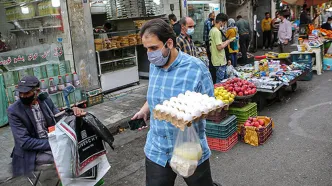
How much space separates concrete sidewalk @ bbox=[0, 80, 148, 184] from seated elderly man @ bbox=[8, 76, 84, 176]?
135 centimetres

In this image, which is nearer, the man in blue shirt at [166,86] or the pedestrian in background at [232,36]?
the man in blue shirt at [166,86]

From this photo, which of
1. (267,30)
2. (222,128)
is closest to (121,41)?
(222,128)

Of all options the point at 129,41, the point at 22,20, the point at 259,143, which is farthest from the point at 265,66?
the point at 22,20

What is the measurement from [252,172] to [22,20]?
7284 mm

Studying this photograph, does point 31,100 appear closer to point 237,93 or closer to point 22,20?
point 237,93

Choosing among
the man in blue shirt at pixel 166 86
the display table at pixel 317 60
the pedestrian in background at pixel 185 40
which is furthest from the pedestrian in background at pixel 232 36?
the man in blue shirt at pixel 166 86

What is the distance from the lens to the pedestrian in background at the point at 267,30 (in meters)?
15.6

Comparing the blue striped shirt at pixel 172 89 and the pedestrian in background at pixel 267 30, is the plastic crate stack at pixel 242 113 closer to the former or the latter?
the blue striped shirt at pixel 172 89

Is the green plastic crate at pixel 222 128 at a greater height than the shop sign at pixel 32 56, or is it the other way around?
the shop sign at pixel 32 56

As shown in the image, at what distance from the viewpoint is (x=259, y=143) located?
16.5ft

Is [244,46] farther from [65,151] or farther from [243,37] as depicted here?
[65,151]

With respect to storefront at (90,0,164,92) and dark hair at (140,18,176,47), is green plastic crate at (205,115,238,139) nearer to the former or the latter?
dark hair at (140,18,176,47)

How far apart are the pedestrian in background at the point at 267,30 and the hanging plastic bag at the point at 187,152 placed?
48.4 feet

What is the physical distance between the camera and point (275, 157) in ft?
15.0
